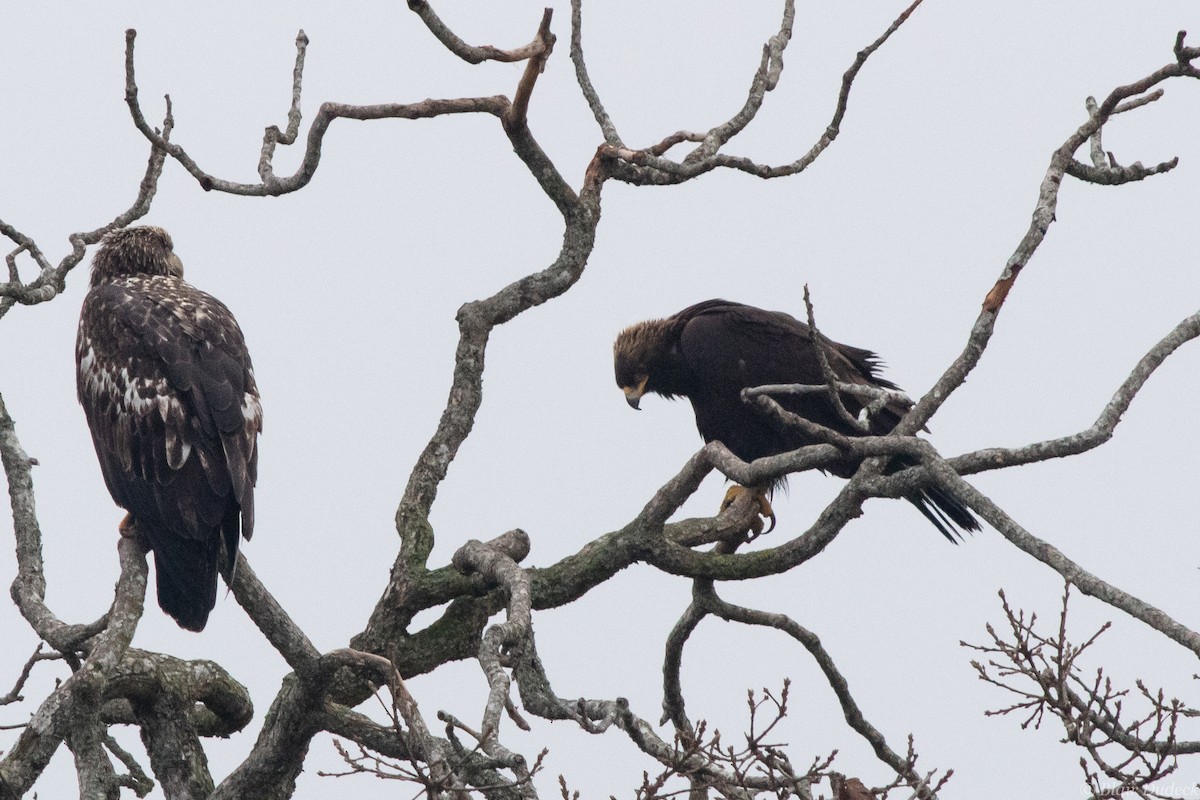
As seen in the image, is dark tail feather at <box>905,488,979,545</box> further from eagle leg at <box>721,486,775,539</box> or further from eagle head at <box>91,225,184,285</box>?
eagle head at <box>91,225,184,285</box>

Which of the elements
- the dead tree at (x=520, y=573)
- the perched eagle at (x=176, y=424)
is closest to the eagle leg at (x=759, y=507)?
the dead tree at (x=520, y=573)

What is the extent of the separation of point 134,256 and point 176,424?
1.58m

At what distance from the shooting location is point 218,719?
527 cm

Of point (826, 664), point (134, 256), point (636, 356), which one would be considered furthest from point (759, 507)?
point (134, 256)

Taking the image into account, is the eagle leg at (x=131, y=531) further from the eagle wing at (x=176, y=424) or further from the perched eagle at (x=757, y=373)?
the perched eagle at (x=757, y=373)

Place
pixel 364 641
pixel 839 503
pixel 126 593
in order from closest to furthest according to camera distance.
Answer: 1. pixel 126 593
2. pixel 839 503
3. pixel 364 641

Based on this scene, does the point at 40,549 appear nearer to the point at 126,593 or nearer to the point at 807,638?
the point at 126,593

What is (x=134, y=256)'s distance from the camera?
6449 millimetres

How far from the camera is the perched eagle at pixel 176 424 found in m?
5.00

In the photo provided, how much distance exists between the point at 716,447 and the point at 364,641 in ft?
4.62

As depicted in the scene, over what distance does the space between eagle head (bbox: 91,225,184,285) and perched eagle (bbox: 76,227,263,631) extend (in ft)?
1.95

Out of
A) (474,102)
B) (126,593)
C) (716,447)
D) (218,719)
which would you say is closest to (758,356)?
(716,447)

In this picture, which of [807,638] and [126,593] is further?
[807,638]

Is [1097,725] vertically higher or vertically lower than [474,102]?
lower
